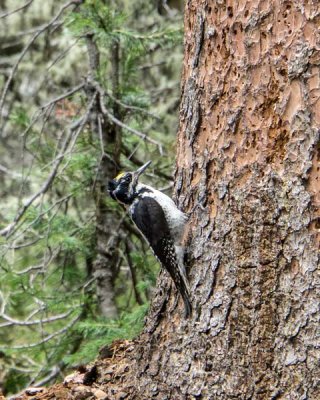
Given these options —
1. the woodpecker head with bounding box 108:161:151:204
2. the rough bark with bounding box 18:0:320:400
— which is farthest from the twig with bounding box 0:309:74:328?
the rough bark with bounding box 18:0:320:400

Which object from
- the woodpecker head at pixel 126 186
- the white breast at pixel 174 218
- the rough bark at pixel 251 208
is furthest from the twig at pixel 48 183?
the rough bark at pixel 251 208

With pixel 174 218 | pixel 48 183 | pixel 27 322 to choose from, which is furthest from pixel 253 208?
pixel 27 322

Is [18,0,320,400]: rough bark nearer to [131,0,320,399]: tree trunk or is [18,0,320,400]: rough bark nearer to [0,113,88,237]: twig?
[131,0,320,399]: tree trunk

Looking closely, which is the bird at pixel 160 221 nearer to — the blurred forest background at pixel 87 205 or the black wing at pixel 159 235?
the black wing at pixel 159 235

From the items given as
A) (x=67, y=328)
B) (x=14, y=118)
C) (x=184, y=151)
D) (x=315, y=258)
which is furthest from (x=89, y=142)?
(x=315, y=258)

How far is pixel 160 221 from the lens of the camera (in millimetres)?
3980

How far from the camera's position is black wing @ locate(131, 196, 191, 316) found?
344 centimetres

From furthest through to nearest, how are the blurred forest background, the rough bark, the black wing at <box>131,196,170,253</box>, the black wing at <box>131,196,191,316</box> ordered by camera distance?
the blurred forest background < the black wing at <box>131,196,170,253</box> < the black wing at <box>131,196,191,316</box> < the rough bark

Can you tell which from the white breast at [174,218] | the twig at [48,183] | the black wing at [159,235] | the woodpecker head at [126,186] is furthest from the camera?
the twig at [48,183]

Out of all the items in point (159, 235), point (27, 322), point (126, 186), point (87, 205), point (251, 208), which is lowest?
point (27, 322)

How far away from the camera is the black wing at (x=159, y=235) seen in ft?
11.3

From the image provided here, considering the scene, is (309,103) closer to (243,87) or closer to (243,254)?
(243,87)

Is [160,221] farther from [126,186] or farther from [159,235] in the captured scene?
[126,186]

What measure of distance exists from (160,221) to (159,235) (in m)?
0.08
